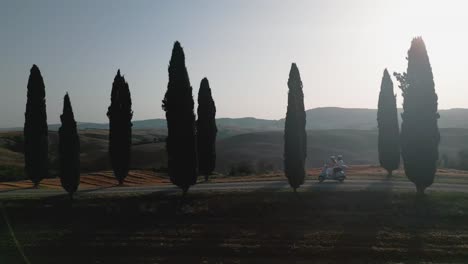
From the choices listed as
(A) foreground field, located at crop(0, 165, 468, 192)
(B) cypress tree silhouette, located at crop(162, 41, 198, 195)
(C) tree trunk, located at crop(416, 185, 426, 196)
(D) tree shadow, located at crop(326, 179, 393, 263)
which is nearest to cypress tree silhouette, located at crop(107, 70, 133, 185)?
(A) foreground field, located at crop(0, 165, 468, 192)

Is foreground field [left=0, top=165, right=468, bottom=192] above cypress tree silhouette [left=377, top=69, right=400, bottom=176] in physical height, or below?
below

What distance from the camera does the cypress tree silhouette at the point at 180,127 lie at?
2966 cm

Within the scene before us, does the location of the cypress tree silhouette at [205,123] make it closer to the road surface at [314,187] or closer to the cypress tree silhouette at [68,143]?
the road surface at [314,187]

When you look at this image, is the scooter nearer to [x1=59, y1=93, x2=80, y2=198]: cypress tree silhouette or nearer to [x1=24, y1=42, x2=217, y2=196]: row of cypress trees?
[x1=24, y1=42, x2=217, y2=196]: row of cypress trees

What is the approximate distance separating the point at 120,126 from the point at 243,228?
2073 centimetres

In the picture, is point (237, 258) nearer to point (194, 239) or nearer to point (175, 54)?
point (194, 239)

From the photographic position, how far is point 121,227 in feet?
79.2

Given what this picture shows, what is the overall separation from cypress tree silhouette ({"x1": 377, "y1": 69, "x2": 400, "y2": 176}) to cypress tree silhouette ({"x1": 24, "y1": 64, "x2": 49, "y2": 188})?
3068cm

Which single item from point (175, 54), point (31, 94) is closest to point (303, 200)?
point (175, 54)

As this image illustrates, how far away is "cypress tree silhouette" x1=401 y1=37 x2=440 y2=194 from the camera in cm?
2694

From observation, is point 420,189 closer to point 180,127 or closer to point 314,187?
point 314,187

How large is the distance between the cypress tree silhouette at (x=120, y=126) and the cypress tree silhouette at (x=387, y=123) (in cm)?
2342

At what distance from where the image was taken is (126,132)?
1571 inches

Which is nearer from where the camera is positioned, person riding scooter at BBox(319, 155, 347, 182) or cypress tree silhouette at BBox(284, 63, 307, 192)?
cypress tree silhouette at BBox(284, 63, 307, 192)
